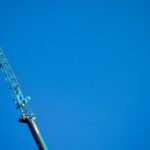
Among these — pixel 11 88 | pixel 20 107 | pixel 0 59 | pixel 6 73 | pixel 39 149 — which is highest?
pixel 0 59

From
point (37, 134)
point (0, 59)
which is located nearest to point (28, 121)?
point (37, 134)

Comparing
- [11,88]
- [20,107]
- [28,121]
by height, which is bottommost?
[28,121]

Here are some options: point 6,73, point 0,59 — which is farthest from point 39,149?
point 0,59

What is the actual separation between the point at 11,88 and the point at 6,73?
2.99 meters

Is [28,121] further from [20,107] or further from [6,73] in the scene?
[6,73]

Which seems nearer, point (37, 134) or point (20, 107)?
point (37, 134)

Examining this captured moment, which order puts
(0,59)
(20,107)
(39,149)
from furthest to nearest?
(0,59) → (20,107) → (39,149)

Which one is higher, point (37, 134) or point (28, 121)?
point (28, 121)

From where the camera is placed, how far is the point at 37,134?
4016 cm

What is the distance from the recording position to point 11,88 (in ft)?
151

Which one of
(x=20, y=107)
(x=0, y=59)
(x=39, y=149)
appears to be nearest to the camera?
(x=39, y=149)

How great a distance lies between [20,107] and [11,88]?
3935mm

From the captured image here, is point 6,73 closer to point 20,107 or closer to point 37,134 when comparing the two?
point 20,107

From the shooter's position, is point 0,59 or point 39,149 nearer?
point 39,149
